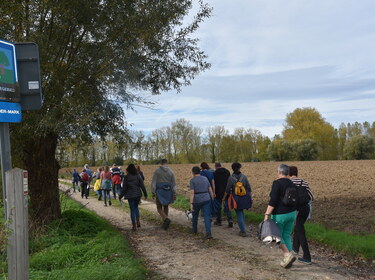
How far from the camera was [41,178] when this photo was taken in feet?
30.4

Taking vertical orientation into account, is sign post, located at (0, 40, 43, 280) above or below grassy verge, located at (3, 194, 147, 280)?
above

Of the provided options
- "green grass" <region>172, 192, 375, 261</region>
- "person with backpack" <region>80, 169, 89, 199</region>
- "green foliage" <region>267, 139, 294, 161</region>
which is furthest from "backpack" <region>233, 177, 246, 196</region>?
"green foliage" <region>267, 139, 294, 161</region>

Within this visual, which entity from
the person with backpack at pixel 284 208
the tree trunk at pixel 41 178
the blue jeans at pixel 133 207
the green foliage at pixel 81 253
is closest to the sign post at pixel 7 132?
the green foliage at pixel 81 253

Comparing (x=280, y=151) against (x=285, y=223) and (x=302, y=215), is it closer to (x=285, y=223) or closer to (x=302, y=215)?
(x=302, y=215)

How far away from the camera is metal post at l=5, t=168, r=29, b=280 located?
12.5 feet

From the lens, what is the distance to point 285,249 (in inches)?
252

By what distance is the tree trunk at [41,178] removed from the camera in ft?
30.0

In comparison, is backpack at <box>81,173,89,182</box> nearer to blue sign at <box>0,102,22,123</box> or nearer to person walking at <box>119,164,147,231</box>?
person walking at <box>119,164,147,231</box>

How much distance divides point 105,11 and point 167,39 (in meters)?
1.98

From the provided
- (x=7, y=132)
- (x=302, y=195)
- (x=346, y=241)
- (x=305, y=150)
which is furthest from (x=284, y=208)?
(x=305, y=150)

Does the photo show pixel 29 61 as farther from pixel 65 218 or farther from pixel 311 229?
pixel 311 229

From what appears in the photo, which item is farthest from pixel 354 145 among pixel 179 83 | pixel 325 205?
pixel 179 83

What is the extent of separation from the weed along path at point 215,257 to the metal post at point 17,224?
2.52 meters

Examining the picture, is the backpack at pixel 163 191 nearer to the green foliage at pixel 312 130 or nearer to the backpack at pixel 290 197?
the backpack at pixel 290 197
